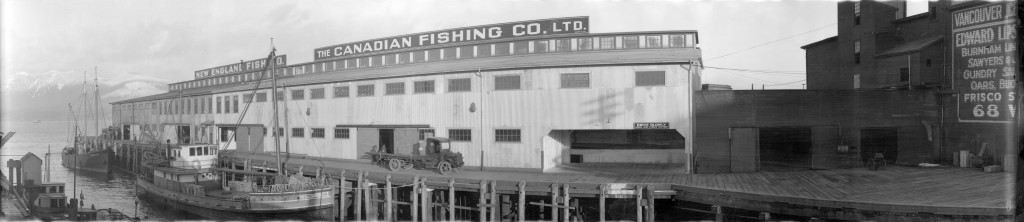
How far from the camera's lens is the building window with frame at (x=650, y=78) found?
28547mm

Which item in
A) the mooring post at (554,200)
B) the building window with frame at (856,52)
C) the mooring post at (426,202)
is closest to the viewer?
the mooring post at (554,200)

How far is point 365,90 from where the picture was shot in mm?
38125

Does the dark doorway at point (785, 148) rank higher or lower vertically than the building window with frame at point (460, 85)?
lower

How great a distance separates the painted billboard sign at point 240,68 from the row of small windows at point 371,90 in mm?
6405

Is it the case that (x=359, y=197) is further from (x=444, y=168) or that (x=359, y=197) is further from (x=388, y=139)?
(x=388, y=139)

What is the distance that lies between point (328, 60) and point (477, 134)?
18.4m

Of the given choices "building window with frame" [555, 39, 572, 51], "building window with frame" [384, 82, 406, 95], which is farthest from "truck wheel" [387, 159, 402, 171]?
"building window with frame" [555, 39, 572, 51]

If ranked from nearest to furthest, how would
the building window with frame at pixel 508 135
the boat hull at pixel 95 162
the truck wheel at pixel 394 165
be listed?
1. the building window with frame at pixel 508 135
2. the truck wheel at pixel 394 165
3. the boat hull at pixel 95 162

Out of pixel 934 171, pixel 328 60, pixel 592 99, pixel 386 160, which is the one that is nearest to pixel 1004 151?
pixel 934 171

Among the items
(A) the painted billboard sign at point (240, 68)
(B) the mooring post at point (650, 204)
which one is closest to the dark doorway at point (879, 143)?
(B) the mooring post at point (650, 204)

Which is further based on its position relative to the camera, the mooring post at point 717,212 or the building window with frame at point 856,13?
the building window with frame at point 856,13

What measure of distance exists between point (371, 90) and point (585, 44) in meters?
14.3

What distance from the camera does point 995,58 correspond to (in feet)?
43.8

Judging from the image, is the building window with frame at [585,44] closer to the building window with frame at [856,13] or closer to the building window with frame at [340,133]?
the building window with frame at [340,133]
